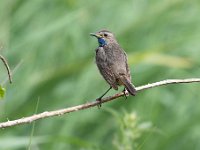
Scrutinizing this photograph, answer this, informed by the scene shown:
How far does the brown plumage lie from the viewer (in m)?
4.41

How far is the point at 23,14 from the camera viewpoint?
6.16m

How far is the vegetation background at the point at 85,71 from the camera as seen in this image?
5730mm

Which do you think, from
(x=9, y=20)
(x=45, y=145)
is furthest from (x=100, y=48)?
(x=9, y=20)

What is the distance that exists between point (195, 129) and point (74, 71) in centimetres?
114

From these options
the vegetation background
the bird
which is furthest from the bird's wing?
the vegetation background

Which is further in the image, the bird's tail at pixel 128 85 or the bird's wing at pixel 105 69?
the bird's wing at pixel 105 69

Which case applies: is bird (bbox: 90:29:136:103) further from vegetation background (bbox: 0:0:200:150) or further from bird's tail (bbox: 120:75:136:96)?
vegetation background (bbox: 0:0:200:150)

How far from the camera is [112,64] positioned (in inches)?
180

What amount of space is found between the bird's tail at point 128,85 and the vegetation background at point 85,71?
35.7 inches

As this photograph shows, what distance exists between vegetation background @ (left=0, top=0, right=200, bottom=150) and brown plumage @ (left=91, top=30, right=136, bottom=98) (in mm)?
716

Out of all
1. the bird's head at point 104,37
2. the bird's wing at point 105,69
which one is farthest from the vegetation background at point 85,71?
the bird's wing at point 105,69

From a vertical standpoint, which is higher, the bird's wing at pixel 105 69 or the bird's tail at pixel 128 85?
the bird's wing at pixel 105 69

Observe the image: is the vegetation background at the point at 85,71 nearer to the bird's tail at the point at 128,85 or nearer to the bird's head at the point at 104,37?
the bird's head at the point at 104,37

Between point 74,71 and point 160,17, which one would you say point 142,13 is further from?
point 74,71
